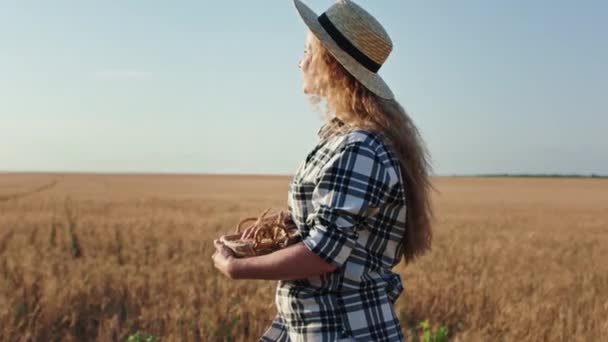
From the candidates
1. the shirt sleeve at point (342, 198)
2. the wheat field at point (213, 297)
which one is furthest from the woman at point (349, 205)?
the wheat field at point (213, 297)

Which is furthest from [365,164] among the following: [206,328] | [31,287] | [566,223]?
[566,223]

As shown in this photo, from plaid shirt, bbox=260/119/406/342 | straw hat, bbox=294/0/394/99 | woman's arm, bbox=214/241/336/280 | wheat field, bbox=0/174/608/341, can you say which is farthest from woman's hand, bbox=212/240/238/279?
wheat field, bbox=0/174/608/341

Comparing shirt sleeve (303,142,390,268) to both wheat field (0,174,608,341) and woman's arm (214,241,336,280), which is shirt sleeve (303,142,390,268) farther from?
wheat field (0,174,608,341)

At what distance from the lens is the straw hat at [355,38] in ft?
6.27

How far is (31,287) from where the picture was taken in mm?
5387

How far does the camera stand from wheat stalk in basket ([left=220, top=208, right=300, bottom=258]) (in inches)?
75.0

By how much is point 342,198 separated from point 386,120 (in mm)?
251

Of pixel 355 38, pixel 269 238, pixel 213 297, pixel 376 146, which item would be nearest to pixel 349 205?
pixel 376 146

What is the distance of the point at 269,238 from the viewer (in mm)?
1954

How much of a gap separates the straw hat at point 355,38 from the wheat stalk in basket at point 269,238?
39 cm

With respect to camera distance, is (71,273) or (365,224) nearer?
(365,224)

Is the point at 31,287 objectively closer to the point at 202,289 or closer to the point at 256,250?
the point at 202,289

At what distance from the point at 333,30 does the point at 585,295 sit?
5055 millimetres

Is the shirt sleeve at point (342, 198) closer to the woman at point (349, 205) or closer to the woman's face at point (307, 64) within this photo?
the woman at point (349, 205)
